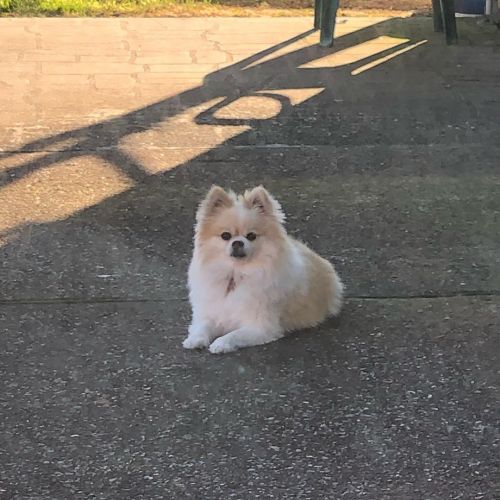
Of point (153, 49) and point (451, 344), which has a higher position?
point (153, 49)

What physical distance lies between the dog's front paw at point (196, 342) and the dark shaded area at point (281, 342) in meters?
0.05

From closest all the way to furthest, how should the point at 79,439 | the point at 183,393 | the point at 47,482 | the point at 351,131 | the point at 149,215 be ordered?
the point at 47,482
the point at 79,439
the point at 183,393
the point at 149,215
the point at 351,131

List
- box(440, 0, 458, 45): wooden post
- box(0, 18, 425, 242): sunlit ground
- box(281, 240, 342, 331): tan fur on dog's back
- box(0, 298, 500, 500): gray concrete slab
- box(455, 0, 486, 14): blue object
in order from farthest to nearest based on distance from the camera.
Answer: box(455, 0, 486, 14): blue object, box(440, 0, 458, 45): wooden post, box(0, 18, 425, 242): sunlit ground, box(281, 240, 342, 331): tan fur on dog's back, box(0, 298, 500, 500): gray concrete slab

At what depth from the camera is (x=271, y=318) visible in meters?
3.88

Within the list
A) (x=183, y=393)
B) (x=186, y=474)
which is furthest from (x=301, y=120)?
(x=186, y=474)

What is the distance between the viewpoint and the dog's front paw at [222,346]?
3.80m

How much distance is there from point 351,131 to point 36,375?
3.59 metres

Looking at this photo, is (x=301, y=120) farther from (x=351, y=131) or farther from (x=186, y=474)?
(x=186, y=474)

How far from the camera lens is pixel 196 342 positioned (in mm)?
3850

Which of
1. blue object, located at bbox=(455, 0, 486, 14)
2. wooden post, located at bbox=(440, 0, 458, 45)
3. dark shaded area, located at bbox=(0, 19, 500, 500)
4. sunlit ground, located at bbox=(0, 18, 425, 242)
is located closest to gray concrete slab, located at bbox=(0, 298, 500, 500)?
dark shaded area, located at bbox=(0, 19, 500, 500)

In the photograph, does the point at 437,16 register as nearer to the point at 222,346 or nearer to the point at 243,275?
the point at 243,275

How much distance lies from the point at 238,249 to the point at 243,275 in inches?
5.5

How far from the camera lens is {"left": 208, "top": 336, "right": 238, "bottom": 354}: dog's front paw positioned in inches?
150

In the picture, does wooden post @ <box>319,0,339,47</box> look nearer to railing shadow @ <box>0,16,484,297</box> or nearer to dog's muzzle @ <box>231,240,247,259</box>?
railing shadow @ <box>0,16,484,297</box>
